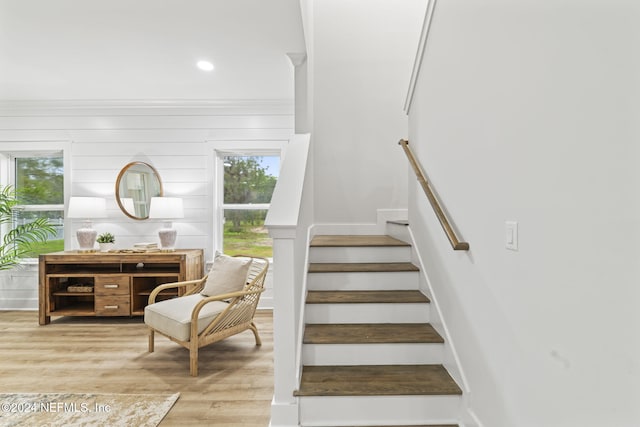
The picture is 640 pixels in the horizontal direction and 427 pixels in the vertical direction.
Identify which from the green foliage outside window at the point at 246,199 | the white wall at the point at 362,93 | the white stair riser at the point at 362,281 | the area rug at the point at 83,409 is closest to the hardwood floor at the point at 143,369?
the area rug at the point at 83,409

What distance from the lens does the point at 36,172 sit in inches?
178

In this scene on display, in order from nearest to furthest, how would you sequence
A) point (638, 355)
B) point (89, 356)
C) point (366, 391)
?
point (638, 355), point (366, 391), point (89, 356)

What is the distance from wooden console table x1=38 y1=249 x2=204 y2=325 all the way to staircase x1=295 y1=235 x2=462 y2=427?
1.94 m

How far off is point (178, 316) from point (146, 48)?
7.19 ft

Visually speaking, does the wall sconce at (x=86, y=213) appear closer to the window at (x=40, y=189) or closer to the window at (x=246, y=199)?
the window at (x=40, y=189)

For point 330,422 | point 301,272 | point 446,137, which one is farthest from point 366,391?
point 446,137

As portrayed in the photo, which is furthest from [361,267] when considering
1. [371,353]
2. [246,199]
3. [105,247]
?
[105,247]

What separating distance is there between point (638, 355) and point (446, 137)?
56.3 inches

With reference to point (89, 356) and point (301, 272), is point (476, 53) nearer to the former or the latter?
point (301, 272)

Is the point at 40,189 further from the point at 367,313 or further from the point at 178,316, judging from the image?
the point at 367,313

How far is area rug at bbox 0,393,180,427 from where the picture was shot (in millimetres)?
2027

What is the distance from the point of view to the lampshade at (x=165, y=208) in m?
4.04

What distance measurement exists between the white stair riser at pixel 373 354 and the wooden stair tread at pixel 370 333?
3 centimetres

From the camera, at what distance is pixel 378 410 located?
1851 mm
